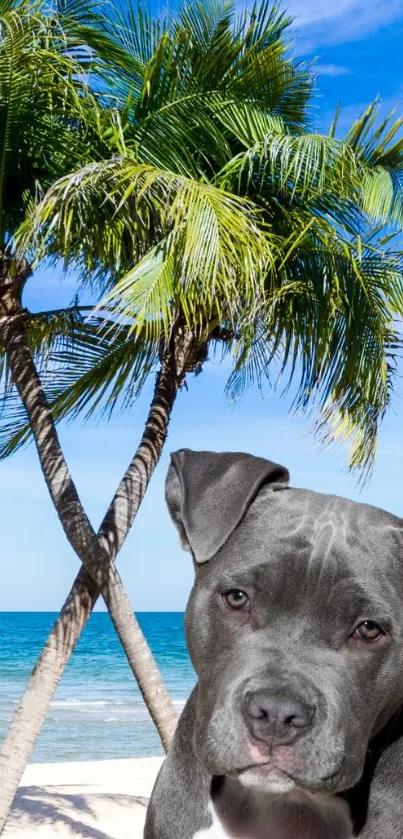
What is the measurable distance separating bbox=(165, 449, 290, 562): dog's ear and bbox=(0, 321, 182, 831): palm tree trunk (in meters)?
5.89

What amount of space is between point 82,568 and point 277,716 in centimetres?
676

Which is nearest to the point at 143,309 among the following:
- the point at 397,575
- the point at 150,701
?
the point at 150,701

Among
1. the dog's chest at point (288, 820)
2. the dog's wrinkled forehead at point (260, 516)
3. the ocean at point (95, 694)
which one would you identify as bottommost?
the ocean at point (95, 694)

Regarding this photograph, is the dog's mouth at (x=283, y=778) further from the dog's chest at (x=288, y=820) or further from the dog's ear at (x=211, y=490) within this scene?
the dog's ear at (x=211, y=490)

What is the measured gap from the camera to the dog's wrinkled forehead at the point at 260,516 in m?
2.74

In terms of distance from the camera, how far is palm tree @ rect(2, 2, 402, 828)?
8.77 m

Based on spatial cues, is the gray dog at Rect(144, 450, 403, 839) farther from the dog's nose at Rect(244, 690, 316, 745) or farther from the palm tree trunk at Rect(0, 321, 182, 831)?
the palm tree trunk at Rect(0, 321, 182, 831)

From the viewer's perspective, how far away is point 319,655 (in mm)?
2539

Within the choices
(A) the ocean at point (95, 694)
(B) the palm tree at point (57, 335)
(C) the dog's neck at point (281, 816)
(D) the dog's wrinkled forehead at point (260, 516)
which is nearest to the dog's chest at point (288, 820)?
(C) the dog's neck at point (281, 816)

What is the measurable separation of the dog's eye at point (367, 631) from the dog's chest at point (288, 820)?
0.48 metres

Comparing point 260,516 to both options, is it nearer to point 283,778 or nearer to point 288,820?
point 283,778

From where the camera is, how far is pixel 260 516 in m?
2.88

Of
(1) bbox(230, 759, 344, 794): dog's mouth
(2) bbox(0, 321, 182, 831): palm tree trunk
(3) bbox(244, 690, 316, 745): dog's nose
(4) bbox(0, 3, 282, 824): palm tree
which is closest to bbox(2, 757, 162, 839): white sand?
(2) bbox(0, 321, 182, 831): palm tree trunk

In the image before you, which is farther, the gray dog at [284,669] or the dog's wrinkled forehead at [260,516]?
the dog's wrinkled forehead at [260,516]
